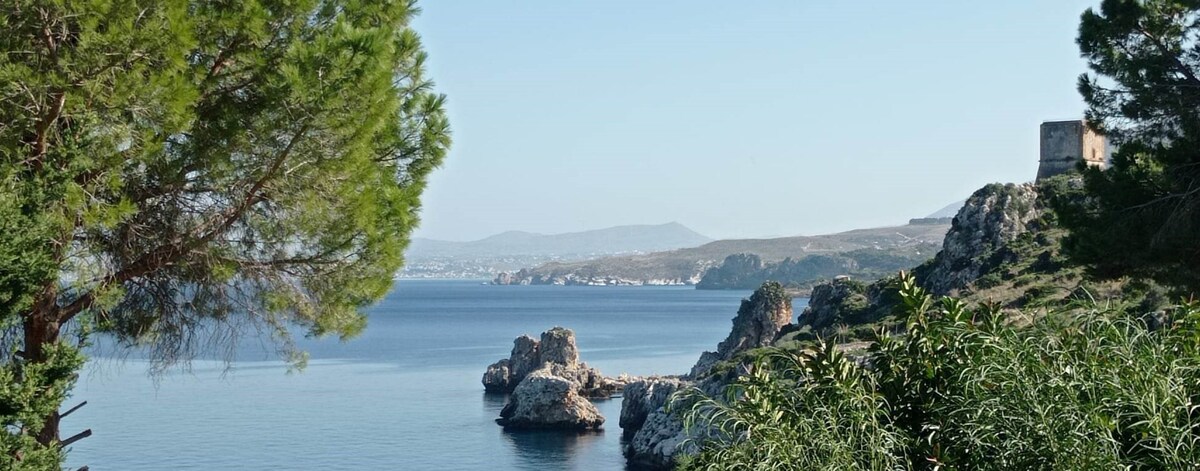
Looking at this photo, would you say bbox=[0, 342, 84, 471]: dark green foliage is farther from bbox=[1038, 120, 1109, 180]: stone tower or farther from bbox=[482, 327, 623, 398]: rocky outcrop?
bbox=[482, 327, 623, 398]: rocky outcrop

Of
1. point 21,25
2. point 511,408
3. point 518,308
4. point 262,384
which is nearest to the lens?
point 21,25

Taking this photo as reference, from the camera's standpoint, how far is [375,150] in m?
10.8

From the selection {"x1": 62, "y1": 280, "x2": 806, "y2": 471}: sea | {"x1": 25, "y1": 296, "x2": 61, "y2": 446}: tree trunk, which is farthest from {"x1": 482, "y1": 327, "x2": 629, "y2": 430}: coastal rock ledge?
{"x1": 25, "y1": 296, "x2": 61, "y2": 446}: tree trunk

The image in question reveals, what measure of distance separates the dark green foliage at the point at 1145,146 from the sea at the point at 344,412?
9.72m

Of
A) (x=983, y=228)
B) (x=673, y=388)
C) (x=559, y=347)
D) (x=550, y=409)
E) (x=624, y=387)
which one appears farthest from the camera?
(x=559, y=347)

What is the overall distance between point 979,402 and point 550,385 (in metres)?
42.9

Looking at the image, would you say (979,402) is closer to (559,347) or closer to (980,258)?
(980,258)

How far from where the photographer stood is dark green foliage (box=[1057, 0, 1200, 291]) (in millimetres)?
14188

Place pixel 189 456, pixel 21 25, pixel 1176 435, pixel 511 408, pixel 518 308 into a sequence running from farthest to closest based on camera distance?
pixel 518 308 < pixel 511 408 < pixel 189 456 < pixel 21 25 < pixel 1176 435

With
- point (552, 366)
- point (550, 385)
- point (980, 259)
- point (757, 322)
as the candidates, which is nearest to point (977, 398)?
point (980, 259)

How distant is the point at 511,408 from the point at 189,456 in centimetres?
1389

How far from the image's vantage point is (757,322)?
5434 centimetres

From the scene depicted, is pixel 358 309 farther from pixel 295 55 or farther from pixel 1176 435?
pixel 1176 435

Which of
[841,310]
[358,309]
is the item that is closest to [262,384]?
[841,310]
